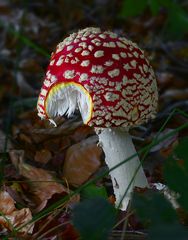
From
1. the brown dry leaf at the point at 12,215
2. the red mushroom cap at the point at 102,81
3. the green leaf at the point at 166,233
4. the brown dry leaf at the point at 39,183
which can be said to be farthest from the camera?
the brown dry leaf at the point at 39,183

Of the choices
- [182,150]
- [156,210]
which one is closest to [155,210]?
[156,210]

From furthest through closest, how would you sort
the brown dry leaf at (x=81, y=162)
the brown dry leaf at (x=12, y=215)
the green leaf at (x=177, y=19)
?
the green leaf at (x=177, y=19), the brown dry leaf at (x=81, y=162), the brown dry leaf at (x=12, y=215)

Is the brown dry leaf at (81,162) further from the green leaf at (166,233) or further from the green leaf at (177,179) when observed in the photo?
the green leaf at (166,233)

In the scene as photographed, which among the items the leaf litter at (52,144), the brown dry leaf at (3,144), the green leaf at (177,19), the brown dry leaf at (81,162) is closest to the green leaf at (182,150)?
the leaf litter at (52,144)

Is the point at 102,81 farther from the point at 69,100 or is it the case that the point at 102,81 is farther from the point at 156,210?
the point at 156,210

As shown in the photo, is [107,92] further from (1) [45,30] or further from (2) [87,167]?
(1) [45,30]
